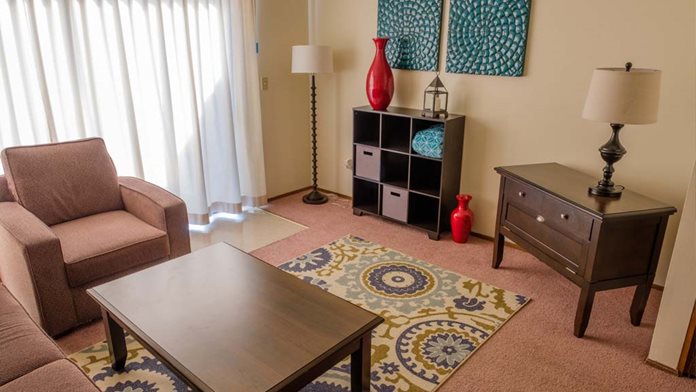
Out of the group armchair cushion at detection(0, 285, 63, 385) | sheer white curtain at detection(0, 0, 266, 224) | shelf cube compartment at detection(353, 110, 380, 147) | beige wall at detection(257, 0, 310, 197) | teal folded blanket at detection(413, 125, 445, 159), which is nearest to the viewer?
armchair cushion at detection(0, 285, 63, 385)

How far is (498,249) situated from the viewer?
3146mm

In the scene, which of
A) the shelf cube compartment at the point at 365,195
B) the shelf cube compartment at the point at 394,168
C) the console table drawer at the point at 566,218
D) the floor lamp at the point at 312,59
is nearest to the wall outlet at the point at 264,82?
the floor lamp at the point at 312,59

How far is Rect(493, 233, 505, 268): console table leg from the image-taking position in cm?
312

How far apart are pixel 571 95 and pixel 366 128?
1.65 meters

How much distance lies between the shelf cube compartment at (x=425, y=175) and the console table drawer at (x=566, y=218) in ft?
3.73

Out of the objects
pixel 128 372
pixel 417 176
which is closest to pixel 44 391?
pixel 128 372

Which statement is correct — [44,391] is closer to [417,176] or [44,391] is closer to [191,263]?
[191,263]

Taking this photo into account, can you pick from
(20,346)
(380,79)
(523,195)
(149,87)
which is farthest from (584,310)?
(149,87)

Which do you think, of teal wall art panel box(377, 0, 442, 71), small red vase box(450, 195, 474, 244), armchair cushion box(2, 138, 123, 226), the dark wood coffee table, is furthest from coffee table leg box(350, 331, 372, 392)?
teal wall art panel box(377, 0, 442, 71)

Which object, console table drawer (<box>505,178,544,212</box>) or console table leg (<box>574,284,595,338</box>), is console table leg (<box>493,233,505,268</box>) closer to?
console table drawer (<box>505,178,544,212</box>)

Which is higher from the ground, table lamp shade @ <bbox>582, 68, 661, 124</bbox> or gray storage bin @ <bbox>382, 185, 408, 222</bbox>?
table lamp shade @ <bbox>582, 68, 661, 124</bbox>

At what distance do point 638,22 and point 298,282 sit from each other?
242cm

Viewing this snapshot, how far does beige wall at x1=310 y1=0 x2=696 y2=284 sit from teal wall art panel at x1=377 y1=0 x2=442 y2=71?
0.07 meters

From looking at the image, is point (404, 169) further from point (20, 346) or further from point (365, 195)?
point (20, 346)
